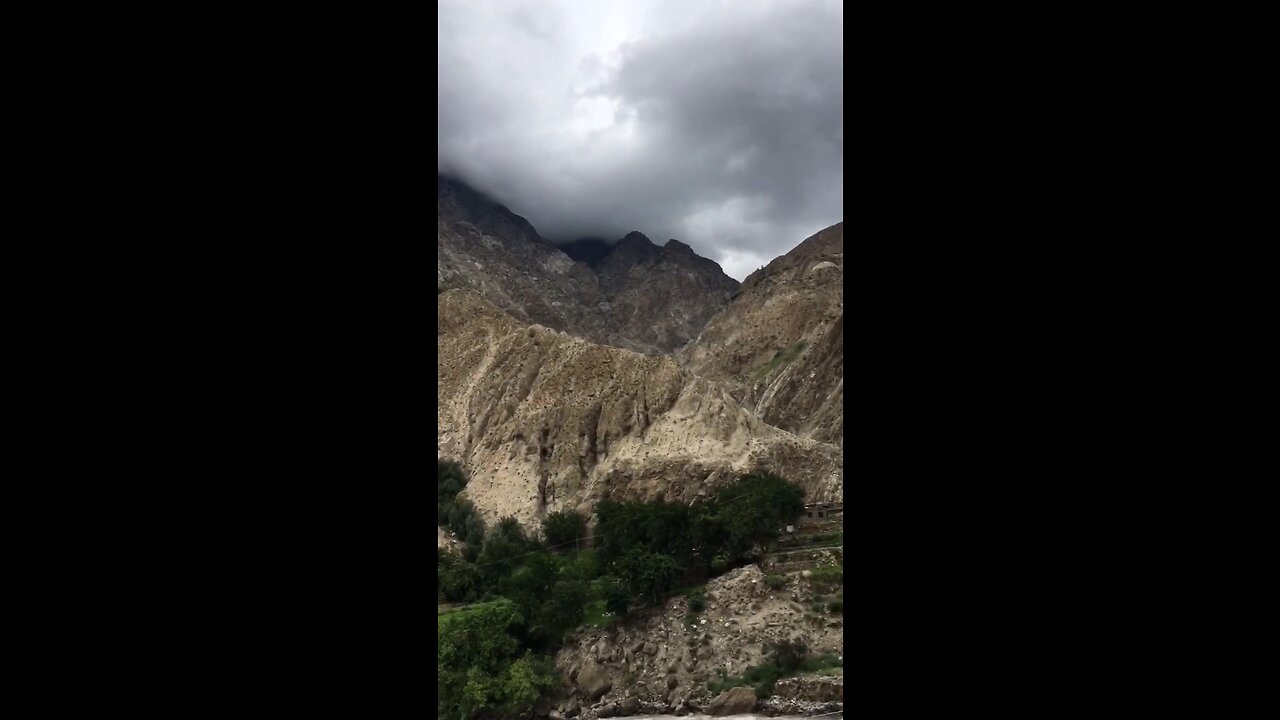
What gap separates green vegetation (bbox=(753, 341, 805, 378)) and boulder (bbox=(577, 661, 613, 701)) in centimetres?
1543

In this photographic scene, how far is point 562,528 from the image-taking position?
18.0m

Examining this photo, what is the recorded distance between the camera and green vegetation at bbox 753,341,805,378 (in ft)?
86.4

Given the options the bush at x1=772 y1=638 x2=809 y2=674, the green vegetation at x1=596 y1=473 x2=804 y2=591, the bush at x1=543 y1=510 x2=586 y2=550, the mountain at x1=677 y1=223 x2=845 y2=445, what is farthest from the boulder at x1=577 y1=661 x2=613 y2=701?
the mountain at x1=677 y1=223 x2=845 y2=445

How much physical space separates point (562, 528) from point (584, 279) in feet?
Result: 135

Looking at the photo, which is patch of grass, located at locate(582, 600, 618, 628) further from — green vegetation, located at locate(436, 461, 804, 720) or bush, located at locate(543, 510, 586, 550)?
bush, located at locate(543, 510, 586, 550)

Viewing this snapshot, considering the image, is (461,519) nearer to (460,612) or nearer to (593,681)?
(460,612)

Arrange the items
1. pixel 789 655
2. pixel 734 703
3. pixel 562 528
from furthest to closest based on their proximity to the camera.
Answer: pixel 562 528, pixel 789 655, pixel 734 703

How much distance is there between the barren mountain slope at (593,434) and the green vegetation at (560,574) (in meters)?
0.96

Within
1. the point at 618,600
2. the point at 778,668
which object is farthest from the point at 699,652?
the point at 618,600
